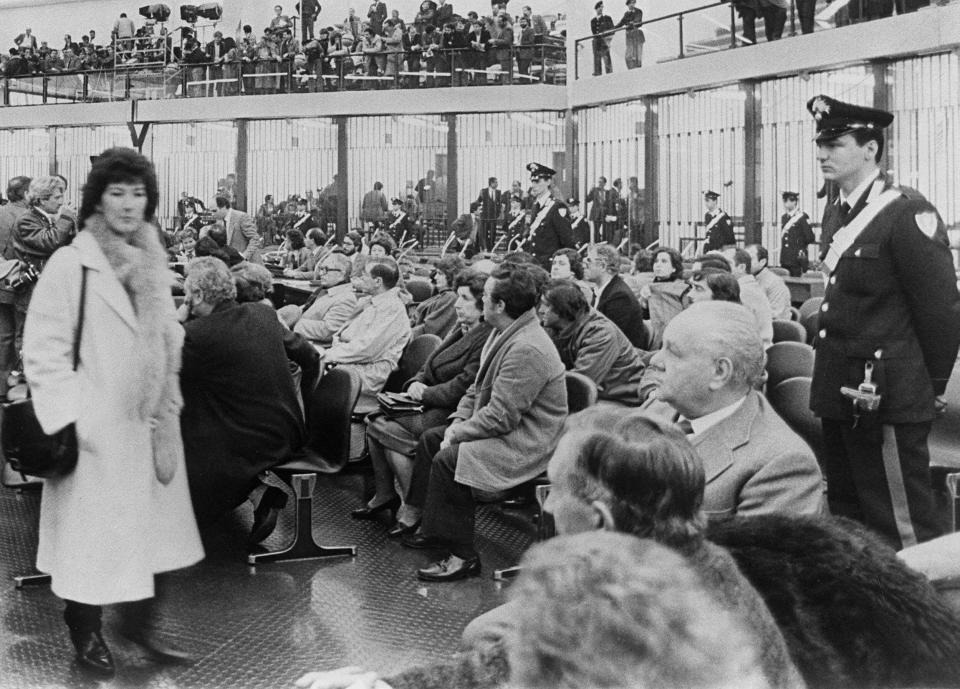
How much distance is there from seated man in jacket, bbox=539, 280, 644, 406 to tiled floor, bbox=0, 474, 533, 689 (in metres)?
0.69

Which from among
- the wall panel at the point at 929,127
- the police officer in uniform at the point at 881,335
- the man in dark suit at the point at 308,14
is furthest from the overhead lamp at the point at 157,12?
the police officer in uniform at the point at 881,335

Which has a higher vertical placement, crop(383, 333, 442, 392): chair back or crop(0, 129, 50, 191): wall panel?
crop(0, 129, 50, 191): wall panel

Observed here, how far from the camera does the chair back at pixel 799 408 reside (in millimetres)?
3711

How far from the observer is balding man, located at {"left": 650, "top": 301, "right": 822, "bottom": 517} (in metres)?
2.08

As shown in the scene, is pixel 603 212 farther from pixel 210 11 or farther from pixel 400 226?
pixel 210 11

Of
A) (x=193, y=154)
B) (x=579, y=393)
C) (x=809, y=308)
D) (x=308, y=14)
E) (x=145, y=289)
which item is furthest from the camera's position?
(x=308, y=14)

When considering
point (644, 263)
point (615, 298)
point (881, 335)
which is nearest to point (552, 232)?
point (644, 263)

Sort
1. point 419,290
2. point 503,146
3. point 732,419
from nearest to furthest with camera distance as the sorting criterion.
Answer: point 732,419 < point 419,290 < point 503,146

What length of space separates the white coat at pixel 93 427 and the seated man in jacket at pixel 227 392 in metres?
1.08

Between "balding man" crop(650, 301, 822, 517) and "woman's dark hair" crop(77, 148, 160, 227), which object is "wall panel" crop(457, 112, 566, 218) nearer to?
"woman's dark hair" crop(77, 148, 160, 227)

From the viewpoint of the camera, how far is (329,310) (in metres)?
6.87

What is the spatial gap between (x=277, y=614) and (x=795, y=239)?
9.91 metres

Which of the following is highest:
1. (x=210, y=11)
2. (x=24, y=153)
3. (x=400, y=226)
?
(x=210, y=11)

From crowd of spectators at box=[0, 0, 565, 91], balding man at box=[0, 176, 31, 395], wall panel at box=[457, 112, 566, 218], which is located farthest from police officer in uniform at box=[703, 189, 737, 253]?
balding man at box=[0, 176, 31, 395]
